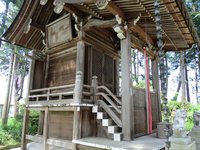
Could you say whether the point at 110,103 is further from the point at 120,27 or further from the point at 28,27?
the point at 28,27

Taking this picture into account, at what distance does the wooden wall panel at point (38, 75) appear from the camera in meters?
7.64

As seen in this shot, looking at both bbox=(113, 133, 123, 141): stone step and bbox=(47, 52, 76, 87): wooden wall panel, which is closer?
bbox=(113, 133, 123, 141): stone step

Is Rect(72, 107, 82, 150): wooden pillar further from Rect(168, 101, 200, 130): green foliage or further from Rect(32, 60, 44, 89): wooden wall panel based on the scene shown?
Rect(168, 101, 200, 130): green foliage

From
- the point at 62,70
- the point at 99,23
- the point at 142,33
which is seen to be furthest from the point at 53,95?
the point at 142,33

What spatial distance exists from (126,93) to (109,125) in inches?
39.7

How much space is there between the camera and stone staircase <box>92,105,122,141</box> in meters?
4.69

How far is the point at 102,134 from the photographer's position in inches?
218

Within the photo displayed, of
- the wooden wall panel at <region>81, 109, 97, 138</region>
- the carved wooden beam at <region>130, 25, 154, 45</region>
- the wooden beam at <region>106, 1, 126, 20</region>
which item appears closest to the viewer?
the wooden beam at <region>106, 1, 126, 20</region>

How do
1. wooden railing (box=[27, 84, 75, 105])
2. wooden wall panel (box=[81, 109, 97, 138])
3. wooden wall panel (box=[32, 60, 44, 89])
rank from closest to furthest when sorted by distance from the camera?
wooden wall panel (box=[81, 109, 97, 138])
wooden railing (box=[27, 84, 75, 105])
wooden wall panel (box=[32, 60, 44, 89])

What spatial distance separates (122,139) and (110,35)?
170 inches

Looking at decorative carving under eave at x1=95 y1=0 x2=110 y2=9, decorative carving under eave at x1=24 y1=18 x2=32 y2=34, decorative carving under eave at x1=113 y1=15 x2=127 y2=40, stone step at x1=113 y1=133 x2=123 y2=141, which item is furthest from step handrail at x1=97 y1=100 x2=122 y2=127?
decorative carving under eave at x1=24 y1=18 x2=32 y2=34

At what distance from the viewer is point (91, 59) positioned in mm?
6547

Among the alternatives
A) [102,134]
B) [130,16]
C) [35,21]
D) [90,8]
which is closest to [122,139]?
[102,134]

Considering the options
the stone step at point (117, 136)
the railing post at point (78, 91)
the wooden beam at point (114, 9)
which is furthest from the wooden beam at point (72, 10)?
the stone step at point (117, 136)
